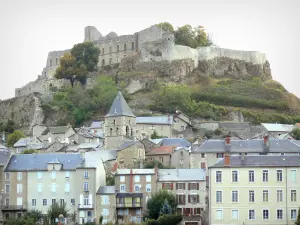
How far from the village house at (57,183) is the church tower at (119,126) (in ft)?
42.7

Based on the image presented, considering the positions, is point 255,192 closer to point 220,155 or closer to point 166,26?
point 220,155

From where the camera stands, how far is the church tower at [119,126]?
93.2 meters

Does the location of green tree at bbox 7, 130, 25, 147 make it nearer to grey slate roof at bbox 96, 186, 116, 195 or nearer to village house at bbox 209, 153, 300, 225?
grey slate roof at bbox 96, 186, 116, 195

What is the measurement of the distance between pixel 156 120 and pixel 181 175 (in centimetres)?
2899

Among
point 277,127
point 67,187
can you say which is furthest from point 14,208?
point 277,127

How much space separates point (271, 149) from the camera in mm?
79250

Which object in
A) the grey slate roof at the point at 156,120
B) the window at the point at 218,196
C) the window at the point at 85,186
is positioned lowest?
the window at the point at 218,196

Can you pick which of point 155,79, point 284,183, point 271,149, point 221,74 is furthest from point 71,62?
point 284,183

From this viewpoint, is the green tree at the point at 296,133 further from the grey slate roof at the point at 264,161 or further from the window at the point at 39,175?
the window at the point at 39,175

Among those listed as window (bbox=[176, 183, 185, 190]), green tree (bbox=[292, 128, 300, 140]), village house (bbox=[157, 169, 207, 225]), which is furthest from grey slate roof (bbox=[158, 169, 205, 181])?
green tree (bbox=[292, 128, 300, 140])

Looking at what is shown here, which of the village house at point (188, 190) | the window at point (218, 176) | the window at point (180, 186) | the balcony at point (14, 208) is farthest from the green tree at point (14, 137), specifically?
the window at point (218, 176)

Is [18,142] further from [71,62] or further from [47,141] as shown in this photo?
[71,62]

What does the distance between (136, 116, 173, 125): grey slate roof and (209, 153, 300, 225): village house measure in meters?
33.6

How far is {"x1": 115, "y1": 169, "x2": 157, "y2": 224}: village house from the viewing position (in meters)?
75.1
